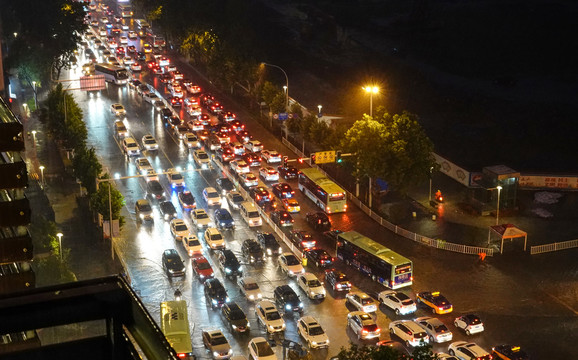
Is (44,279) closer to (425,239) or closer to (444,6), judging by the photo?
(425,239)

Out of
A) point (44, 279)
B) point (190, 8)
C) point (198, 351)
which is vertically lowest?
point (198, 351)

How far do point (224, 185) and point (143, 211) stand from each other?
8.16m

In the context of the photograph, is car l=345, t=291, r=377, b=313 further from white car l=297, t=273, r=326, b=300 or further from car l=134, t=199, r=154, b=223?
car l=134, t=199, r=154, b=223

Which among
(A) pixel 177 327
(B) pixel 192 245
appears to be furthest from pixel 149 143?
(A) pixel 177 327

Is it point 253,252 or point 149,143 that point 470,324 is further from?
point 149,143

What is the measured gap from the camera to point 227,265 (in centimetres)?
4941

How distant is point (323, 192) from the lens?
192 feet

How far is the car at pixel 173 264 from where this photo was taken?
48.8m

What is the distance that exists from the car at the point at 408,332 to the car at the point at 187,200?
21611 millimetres

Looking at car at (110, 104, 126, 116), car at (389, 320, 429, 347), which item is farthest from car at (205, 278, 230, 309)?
car at (110, 104, 126, 116)

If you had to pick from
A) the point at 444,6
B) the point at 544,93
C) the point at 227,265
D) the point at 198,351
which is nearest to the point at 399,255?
the point at 227,265

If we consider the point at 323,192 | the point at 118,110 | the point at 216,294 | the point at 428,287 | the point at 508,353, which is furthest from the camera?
the point at 118,110

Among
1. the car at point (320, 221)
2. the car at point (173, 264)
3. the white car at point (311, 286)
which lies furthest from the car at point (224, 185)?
the white car at point (311, 286)

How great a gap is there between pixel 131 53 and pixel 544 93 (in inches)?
2161
